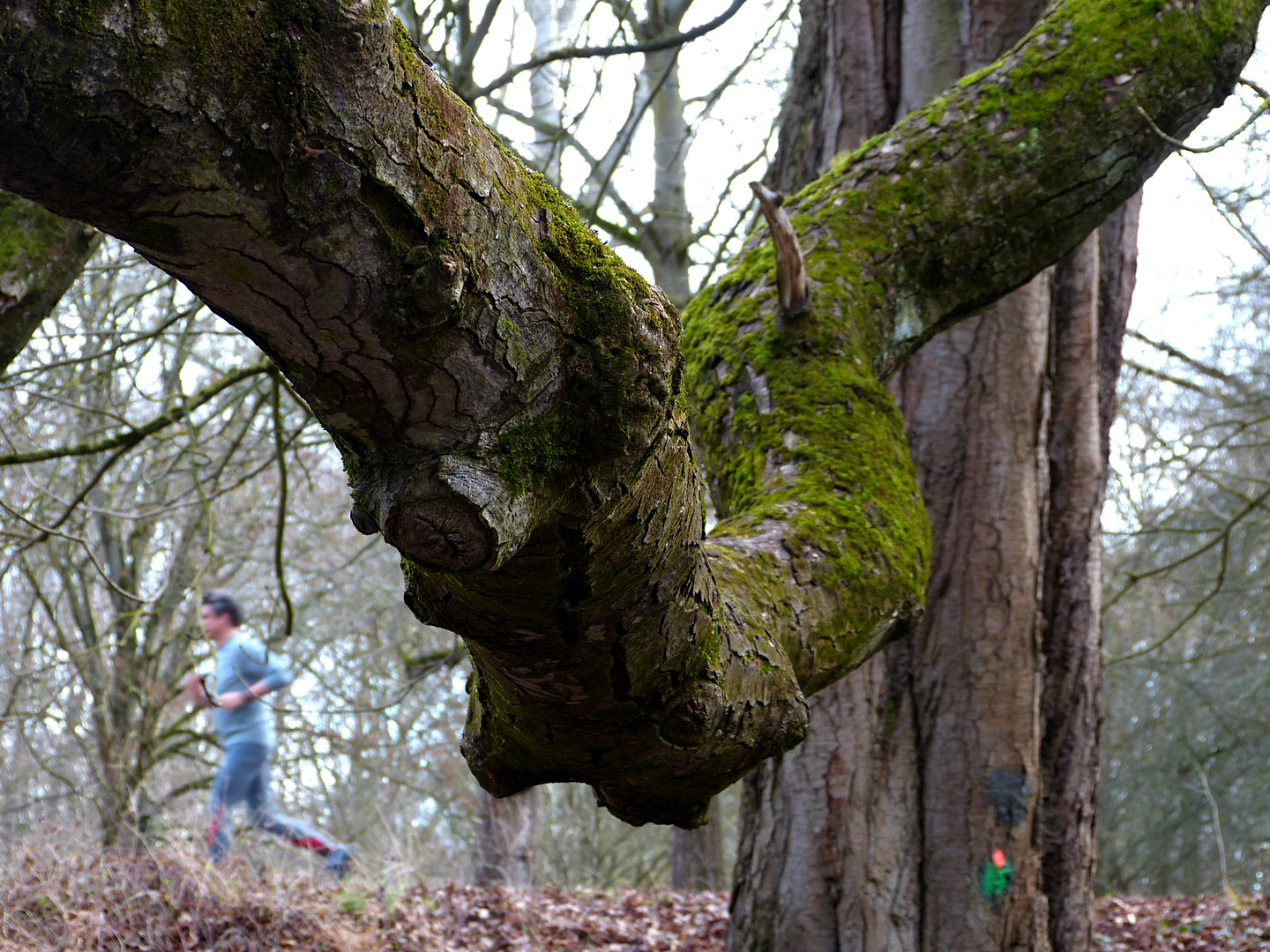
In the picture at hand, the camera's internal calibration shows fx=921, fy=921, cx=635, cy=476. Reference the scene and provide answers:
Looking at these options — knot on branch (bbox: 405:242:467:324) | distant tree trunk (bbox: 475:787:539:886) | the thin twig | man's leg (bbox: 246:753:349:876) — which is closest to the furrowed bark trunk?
the thin twig

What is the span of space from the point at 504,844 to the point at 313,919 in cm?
298

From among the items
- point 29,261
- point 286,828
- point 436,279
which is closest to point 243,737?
point 286,828

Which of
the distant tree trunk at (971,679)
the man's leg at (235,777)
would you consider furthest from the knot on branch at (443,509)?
the man's leg at (235,777)

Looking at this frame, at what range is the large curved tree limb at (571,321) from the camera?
79cm

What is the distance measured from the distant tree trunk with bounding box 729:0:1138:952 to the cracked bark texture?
314 cm

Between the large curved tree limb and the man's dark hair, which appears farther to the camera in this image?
the man's dark hair

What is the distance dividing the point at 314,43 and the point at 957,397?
12.0ft

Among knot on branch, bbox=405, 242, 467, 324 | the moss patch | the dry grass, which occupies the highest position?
knot on branch, bbox=405, 242, 467, 324

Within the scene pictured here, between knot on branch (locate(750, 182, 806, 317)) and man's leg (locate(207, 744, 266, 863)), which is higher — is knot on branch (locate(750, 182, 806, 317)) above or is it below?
above

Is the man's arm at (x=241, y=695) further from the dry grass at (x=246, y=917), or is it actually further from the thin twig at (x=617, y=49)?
the thin twig at (x=617, y=49)

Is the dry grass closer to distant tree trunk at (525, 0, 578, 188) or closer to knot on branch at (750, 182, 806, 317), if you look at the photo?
knot on branch at (750, 182, 806, 317)

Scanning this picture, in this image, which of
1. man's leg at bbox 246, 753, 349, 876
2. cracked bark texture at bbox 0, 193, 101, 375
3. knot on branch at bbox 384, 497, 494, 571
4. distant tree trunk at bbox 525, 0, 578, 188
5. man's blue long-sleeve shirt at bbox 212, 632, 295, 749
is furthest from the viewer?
distant tree trunk at bbox 525, 0, 578, 188

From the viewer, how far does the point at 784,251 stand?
7.71 ft

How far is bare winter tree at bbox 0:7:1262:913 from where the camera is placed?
2.61 feet
